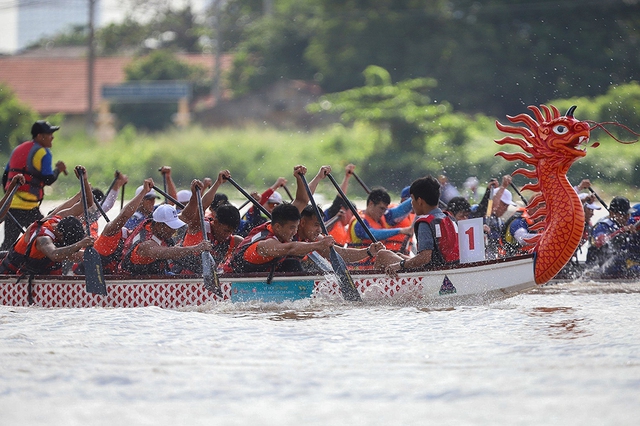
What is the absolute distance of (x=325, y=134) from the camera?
29.9m

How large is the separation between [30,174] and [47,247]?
6.11 ft

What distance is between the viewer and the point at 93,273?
8.16 metres

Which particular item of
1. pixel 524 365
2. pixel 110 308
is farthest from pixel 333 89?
pixel 524 365

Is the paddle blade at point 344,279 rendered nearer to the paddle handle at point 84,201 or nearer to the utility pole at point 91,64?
the paddle handle at point 84,201

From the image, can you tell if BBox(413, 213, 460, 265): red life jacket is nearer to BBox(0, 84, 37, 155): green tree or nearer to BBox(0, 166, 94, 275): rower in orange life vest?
BBox(0, 166, 94, 275): rower in orange life vest

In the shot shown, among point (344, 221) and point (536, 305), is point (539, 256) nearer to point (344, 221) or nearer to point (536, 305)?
point (536, 305)

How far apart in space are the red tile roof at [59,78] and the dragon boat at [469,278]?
97.8ft

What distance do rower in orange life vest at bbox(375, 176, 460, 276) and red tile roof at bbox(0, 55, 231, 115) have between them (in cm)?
3060

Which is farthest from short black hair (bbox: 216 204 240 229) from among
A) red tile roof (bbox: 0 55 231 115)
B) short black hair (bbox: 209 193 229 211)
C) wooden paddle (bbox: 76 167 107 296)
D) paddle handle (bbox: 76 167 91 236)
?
red tile roof (bbox: 0 55 231 115)

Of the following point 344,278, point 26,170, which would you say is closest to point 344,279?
point 344,278

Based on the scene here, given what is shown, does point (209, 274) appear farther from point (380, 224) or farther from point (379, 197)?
point (380, 224)

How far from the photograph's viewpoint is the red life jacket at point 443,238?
306 inches

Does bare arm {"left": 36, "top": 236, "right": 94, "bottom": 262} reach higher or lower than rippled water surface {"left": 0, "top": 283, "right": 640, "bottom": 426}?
higher

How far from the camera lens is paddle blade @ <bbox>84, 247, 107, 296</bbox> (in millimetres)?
8125
